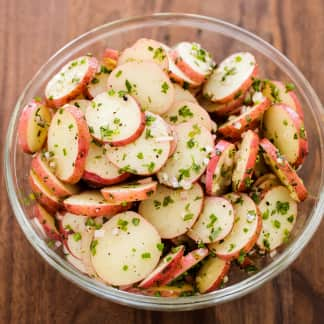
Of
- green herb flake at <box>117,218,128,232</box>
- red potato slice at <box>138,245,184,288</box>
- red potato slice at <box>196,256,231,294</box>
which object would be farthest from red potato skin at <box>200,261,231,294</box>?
green herb flake at <box>117,218,128,232</box>

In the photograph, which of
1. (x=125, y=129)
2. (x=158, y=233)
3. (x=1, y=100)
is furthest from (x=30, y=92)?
(x=158, y=233)

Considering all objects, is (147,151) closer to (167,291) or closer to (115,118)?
Result: (115,118)

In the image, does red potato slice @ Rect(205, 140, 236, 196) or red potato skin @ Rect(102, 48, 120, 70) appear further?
red potato skin @ Rect(102, 48, 120, 70)

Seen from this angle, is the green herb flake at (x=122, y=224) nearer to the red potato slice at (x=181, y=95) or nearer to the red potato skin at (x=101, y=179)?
the red potato skin at (x=101, y=179)

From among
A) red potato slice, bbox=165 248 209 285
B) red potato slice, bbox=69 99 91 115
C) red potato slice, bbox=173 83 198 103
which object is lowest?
red potato slice, bbox=165 248 209 285

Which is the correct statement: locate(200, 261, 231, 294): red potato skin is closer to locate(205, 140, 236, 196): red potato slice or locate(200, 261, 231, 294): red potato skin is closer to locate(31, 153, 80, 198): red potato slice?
locate(205, 140, 236, 196): red potato slice
